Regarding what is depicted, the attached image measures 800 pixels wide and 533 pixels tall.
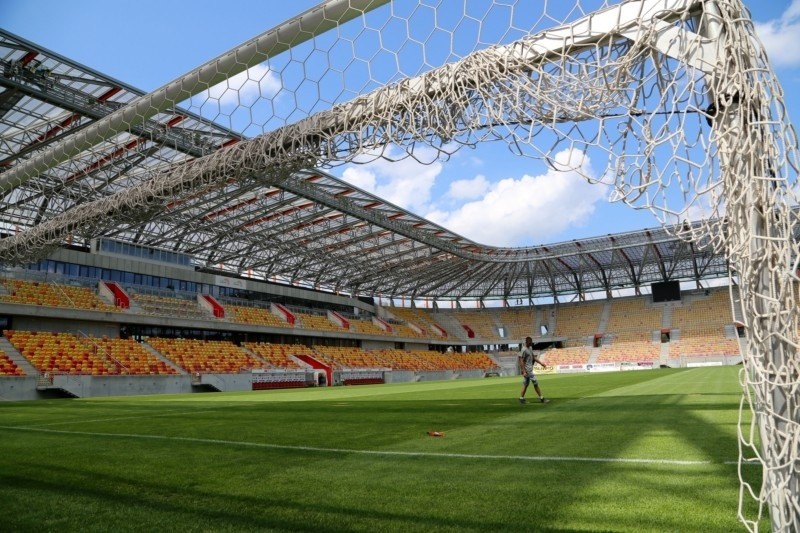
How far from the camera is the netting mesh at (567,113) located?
8.93ft

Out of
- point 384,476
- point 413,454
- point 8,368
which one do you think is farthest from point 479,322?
point 384,476

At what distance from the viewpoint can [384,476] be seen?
4828 millimetres

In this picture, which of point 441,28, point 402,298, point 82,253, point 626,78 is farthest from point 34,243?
point 402,298

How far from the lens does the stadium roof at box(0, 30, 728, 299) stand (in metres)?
17.6

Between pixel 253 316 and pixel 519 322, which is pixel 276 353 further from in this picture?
pixel 519 322

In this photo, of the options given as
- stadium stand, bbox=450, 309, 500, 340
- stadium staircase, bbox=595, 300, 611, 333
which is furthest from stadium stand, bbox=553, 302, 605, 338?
stadium stand, bbox=450, 309, 500, 340

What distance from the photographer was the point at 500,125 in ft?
17.4

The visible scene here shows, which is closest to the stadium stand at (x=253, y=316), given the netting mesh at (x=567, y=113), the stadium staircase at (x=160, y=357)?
the stadium staircase at (x=160, y=357)

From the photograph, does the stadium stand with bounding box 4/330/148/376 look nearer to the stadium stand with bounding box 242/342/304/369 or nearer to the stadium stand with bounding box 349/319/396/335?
the stadium stand with bounding box 242/342/304/369

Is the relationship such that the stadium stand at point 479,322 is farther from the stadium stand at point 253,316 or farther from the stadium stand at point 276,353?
the stadium stand at point 276,353

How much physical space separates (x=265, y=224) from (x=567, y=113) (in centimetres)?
3175

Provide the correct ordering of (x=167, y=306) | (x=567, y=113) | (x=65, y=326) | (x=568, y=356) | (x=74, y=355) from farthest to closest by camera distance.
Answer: (x=568, y=356)
(x=167, y=306)
(x=65, y=326)
(x=74, y=355)
(x=567, y=113)

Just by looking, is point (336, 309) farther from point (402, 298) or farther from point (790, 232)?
point (790, 232)

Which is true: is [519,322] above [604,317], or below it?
below
